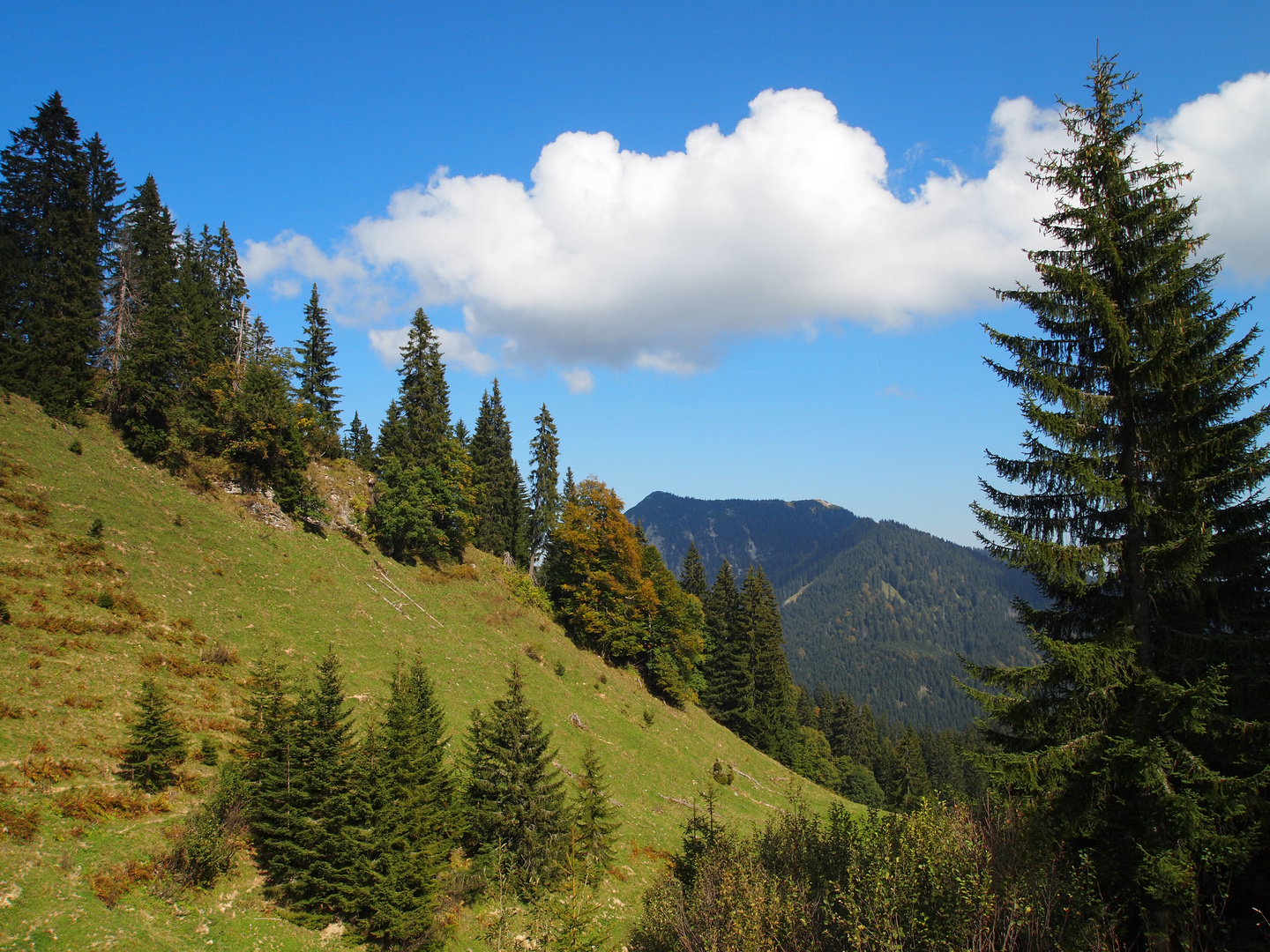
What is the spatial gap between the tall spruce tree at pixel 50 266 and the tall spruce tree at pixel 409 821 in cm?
2808

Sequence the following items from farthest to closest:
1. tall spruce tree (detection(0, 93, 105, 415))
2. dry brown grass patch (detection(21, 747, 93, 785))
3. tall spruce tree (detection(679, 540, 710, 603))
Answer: tall spruce tree (detection(679, 540, 710, 603)) < tall spruce tree (detection(0, 93, 105, 415)) < dry brown grass patch (detection(21, 747, 93, 785))

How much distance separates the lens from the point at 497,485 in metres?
60.6

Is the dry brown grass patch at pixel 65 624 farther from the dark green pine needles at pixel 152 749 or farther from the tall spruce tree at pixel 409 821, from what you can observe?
the tall spruce tree at pixel 409 821

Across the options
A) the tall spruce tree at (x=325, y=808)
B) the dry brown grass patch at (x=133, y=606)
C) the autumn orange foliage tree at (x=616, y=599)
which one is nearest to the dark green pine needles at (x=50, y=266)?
the dry brown grass patch at (x=133, y=606)

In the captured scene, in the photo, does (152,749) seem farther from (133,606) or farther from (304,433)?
(304,433)

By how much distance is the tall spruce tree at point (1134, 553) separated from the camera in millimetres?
10422

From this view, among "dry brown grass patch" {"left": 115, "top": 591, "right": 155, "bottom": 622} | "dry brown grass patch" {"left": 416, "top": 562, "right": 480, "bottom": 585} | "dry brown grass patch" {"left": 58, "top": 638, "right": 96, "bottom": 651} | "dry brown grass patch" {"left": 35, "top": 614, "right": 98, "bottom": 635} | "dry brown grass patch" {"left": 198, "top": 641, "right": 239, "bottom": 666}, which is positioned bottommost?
"dry brown grass patch" {"left": 198, "top": 641, "right": 239, "bottom": 666}

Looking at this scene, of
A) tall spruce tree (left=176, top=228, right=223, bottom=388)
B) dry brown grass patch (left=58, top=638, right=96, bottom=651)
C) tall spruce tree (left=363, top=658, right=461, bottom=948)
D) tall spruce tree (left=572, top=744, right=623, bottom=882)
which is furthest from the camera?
tall spruce tree (left=176, top=228, right=223, bottom=388)

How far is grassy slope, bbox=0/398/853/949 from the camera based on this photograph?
1364 cm

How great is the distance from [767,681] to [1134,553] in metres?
53.9

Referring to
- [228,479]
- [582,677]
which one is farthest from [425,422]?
[582,677]

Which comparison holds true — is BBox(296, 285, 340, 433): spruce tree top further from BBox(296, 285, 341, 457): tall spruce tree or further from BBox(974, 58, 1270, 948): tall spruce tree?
BBox(974, 58, 1270, 948): tall spruce tree

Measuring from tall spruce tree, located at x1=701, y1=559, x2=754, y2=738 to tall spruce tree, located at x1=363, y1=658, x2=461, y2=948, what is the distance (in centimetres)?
4272

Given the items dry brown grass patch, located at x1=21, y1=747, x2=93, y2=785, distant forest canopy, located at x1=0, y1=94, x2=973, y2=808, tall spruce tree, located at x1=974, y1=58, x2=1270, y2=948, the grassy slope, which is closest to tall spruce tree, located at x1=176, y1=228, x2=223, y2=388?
distant forest canopy, located at x1=0, y1=94, x2=973, y2=808
